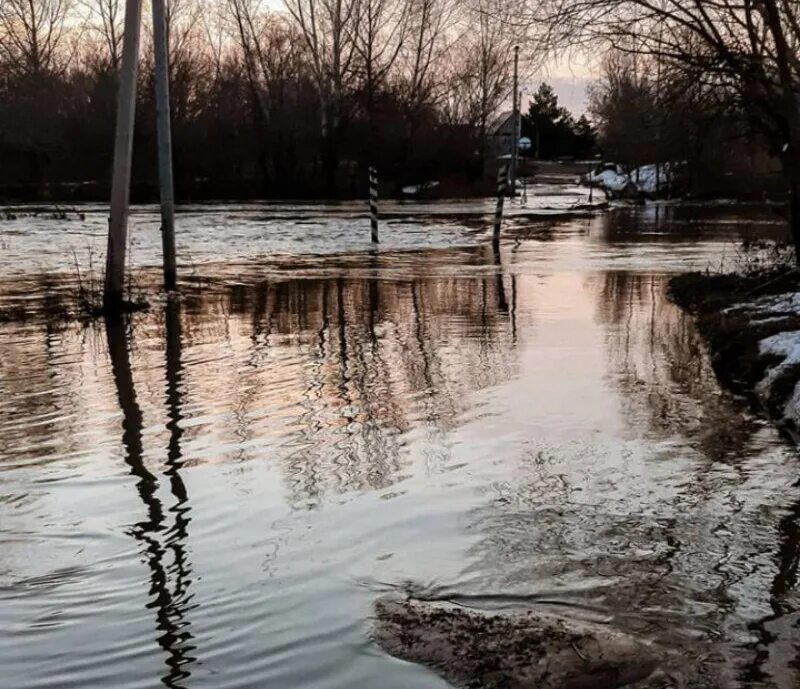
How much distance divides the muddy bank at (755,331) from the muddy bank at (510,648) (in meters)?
3.62

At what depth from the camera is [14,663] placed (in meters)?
3.65

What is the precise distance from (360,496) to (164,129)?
9.62m

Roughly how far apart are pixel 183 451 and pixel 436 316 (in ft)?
20.9

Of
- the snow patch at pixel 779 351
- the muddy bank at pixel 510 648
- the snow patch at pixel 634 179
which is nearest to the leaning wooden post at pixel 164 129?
the snow patch at pixel 779 351

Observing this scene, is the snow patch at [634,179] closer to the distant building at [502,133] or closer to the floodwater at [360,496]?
the distant building at [502,133]

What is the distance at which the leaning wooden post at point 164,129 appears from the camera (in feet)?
43.8

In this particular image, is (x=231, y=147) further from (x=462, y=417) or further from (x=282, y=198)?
(x=462, y=417)

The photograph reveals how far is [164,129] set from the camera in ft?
44.9

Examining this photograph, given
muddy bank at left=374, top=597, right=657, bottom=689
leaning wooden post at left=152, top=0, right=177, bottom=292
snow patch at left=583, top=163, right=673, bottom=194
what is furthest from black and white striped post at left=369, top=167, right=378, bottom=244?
snow patch at left=583, top=163, right=673, bottom=194

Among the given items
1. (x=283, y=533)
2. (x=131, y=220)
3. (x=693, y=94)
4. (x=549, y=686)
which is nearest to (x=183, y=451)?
(x=283, y=533)

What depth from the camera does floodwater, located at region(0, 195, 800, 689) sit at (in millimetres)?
3801

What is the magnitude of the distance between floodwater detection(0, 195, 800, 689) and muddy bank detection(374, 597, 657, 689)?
10cm

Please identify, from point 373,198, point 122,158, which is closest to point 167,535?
point 122,158

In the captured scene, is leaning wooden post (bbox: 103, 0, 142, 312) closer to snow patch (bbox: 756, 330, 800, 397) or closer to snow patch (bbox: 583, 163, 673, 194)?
snow patch (bbox: 756, 330, 800, 397)
